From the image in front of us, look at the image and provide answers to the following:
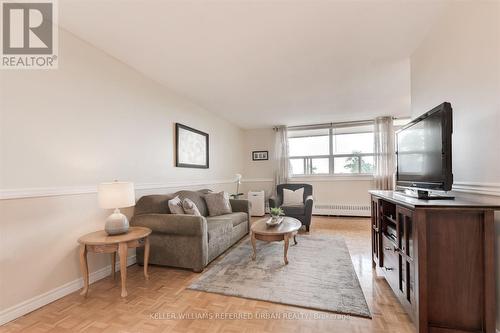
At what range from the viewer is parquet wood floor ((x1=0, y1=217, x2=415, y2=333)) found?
5.46 feet

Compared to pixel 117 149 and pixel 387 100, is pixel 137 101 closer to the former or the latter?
pixel 117 149

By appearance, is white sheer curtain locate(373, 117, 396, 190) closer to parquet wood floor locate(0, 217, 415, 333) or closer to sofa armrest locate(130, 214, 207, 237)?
parquet wood floor locate(0, 217, 415, 333)

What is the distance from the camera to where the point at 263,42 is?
2.39m

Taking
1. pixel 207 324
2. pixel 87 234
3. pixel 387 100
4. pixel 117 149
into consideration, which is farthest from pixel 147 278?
pixel 387 100

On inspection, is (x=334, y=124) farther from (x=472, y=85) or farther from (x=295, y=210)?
(x=472, y=85)

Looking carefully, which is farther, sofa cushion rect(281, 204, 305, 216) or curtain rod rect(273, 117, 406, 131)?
curtain rod rect(273, 117, 406, 131)

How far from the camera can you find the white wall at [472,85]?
1.44 m

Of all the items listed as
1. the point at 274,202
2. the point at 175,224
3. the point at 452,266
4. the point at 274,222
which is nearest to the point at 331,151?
the point at 274,202

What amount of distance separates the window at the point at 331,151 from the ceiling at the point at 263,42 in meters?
1.87

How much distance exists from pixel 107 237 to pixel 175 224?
0.69 metres

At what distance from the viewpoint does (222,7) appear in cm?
188

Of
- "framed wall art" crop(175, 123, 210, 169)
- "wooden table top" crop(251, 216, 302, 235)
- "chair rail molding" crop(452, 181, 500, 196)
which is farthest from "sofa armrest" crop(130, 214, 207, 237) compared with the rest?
"chair rail molding" crop(452, 181, 500, 196)

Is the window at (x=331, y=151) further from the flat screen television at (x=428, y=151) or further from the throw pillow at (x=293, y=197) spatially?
the flat screen television at (x=428, y=151)

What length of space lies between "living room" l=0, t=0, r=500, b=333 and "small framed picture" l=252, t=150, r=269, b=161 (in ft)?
10.3
